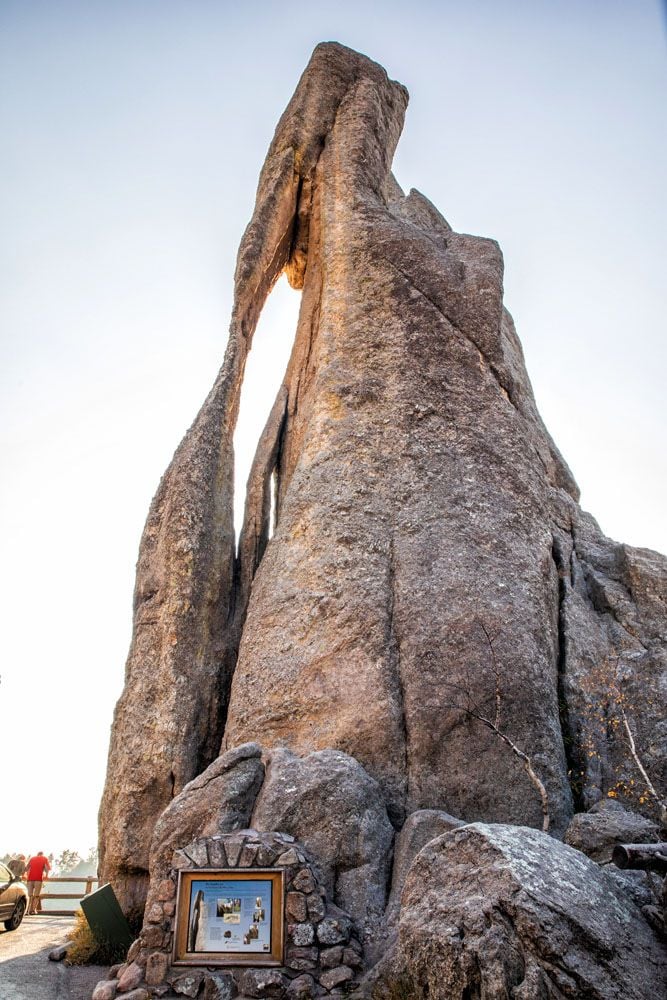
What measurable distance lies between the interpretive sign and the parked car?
25.1ft

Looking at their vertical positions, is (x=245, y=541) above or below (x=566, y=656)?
above

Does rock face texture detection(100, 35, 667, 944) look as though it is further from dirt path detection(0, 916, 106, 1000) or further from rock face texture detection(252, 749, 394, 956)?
dirt path detection(0, 916, 106, 1000)

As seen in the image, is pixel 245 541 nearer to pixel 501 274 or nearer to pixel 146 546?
pixel 146 546

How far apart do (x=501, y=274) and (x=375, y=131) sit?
6050 mm

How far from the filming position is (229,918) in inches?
297

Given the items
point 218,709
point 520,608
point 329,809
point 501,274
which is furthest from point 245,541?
point 501,274

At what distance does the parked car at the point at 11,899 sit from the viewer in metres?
13.5

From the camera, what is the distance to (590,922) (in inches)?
223

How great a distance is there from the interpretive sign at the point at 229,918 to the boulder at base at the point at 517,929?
139 centimetres

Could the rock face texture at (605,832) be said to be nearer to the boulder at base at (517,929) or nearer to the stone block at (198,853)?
the boulder at base at (517,929)

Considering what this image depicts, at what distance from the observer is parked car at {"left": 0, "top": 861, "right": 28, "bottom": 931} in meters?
13.5

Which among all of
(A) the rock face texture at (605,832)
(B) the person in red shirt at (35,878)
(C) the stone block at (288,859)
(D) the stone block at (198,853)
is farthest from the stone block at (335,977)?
(B) the person in red shirt at (35,878)

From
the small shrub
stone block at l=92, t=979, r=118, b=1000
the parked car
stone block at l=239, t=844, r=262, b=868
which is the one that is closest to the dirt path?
the small shrub

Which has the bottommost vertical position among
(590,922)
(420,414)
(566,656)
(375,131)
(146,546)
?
(590,922)
